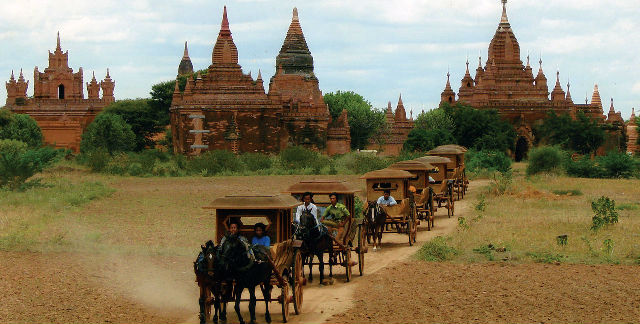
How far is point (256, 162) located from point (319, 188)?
24330mm

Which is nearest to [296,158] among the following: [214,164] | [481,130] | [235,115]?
[214,164]

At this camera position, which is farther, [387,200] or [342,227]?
[387,200]

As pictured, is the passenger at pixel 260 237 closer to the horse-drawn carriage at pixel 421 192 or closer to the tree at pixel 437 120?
the horse-drawn carriage at pixel 421 192

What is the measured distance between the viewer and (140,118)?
64250mm

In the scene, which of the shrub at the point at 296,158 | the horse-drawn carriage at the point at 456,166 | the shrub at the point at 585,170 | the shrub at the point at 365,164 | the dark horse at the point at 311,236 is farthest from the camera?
the shrub at the point at 296,158

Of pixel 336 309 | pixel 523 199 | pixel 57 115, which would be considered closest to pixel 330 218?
pixel 336 309

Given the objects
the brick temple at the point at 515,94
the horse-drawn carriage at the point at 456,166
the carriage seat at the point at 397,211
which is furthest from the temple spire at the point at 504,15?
the carriage seat at the point at 397,211

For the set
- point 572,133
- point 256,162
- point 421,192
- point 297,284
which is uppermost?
point 572,133

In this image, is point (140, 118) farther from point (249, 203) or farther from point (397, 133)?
point (249, 203)

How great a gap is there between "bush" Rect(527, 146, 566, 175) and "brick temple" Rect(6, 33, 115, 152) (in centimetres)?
3210

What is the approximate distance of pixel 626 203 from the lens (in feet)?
87.0

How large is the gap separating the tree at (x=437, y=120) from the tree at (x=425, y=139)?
3.32 metres

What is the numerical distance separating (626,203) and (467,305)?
15332 millimetres

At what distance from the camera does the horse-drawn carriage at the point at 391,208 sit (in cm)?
1702
